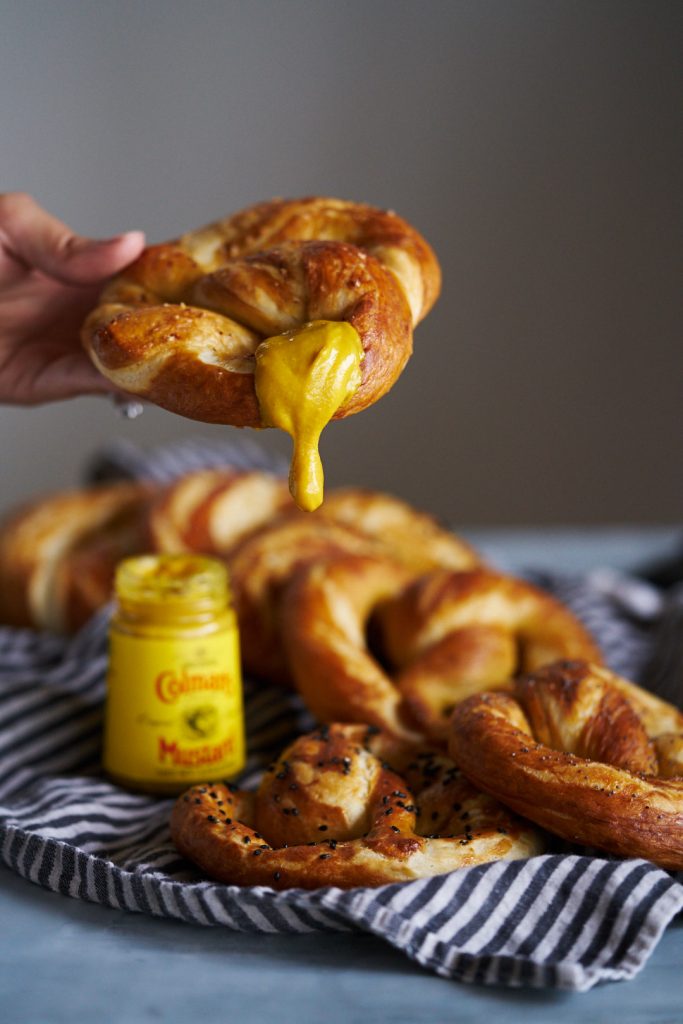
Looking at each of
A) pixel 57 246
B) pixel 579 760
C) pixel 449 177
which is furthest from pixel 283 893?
pixel 449 177

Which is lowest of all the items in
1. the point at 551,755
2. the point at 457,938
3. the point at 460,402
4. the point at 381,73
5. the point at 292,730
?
the point at 460,402

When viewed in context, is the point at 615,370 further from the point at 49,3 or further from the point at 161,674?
the point at 161,674

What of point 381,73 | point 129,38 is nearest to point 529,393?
point 381,73

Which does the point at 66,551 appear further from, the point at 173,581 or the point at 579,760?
the point at 579,760

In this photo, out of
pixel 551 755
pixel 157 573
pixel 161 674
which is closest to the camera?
pixel 551 755

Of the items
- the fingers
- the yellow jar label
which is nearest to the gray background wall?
the fingers

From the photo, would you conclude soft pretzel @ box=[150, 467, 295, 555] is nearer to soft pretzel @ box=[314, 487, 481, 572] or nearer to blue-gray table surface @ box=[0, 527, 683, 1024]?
soft pretzel @ box=[314, 487, 481, 572]
